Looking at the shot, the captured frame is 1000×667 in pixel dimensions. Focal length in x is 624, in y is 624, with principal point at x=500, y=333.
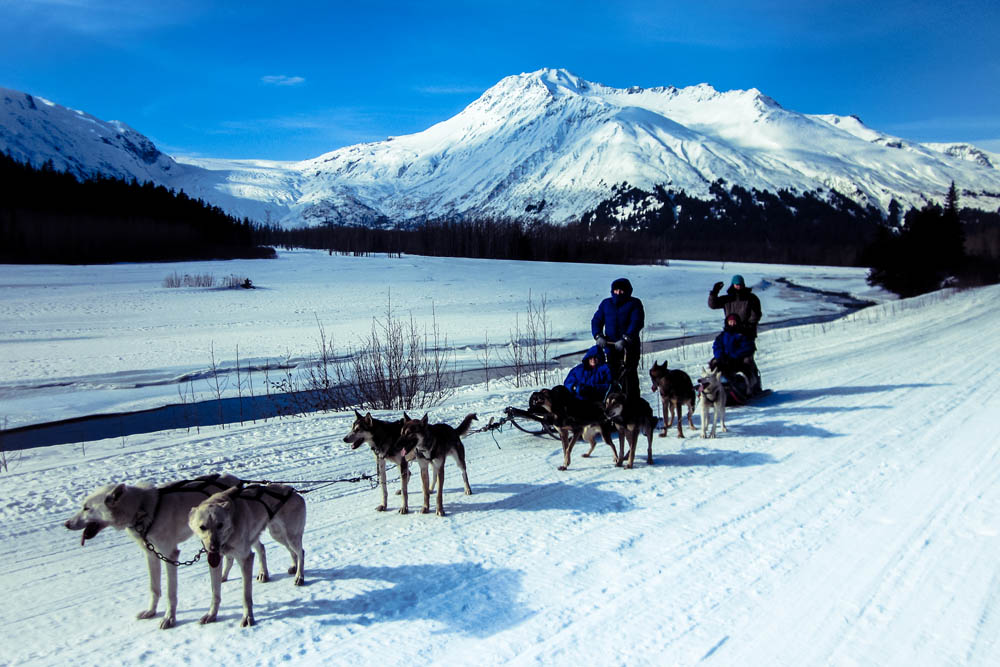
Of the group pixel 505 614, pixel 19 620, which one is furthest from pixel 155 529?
pixel 505 614

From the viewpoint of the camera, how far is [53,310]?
26594mm

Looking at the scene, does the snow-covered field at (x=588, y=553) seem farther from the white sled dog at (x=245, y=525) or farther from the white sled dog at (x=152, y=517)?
the white sled dog at (x=152, y=517)

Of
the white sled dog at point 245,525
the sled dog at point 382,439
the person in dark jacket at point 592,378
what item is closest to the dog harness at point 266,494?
the white sled dog at point 245,525

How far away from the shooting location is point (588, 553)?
4992mm

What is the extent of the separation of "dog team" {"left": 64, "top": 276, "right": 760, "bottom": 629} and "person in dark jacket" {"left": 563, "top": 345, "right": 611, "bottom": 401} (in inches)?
0.6

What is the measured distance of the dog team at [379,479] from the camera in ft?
12.3

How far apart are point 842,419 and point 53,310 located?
97.8ft

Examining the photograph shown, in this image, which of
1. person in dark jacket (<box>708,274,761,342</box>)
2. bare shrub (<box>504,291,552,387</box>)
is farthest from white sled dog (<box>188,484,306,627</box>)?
person in dark jacket (<box>708,274,761,342</box>)

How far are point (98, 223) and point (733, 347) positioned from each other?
6341 cm

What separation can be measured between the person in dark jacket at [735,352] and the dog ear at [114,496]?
849cm

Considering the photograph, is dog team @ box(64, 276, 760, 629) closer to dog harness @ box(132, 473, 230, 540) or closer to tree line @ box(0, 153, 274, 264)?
dog harness @ box(132, 473, 230, 540)

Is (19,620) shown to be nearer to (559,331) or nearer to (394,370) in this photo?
(394,370)

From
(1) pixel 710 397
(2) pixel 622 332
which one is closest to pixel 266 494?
(2) pixel 622 332

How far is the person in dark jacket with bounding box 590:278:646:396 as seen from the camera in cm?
860
